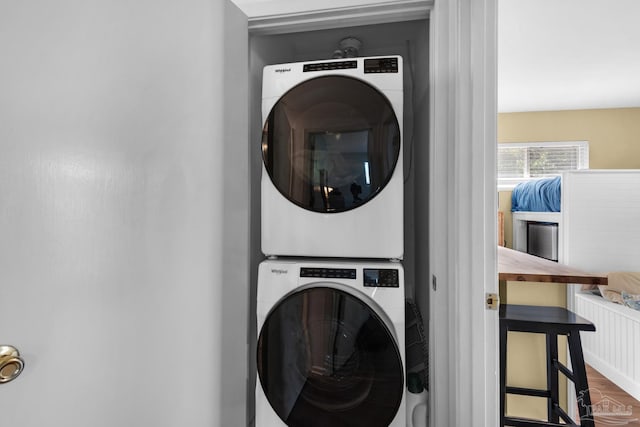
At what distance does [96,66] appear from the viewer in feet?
2.06

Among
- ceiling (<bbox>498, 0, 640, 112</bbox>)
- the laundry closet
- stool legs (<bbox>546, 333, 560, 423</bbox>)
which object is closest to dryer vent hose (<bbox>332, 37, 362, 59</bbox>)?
the laundry closet

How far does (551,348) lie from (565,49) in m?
2.21

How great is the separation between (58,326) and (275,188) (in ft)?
2.74

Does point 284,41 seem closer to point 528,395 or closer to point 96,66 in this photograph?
point 96,66

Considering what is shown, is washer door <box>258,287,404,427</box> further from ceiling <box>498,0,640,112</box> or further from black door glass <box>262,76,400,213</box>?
ceiling <box>498,0,640,112</box>

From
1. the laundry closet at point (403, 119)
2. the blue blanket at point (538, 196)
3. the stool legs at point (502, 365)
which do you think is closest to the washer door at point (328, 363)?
the laundry closet at point (403, 119)

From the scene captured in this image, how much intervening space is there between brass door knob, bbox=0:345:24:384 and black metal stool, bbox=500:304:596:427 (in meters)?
1.63

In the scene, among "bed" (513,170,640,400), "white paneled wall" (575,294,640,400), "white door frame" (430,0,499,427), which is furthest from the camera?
"bed" (513,170,640,400)

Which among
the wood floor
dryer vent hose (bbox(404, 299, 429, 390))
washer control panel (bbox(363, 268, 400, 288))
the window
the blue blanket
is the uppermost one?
the window

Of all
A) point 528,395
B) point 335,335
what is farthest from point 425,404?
point 528,395

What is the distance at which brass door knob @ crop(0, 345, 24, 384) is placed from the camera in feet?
1.61

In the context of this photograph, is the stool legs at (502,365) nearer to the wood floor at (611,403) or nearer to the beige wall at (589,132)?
the wood floor at (611,403)

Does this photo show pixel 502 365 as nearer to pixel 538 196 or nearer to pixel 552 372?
pixel 552 372

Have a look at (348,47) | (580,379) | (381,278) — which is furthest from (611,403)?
(348,47)
